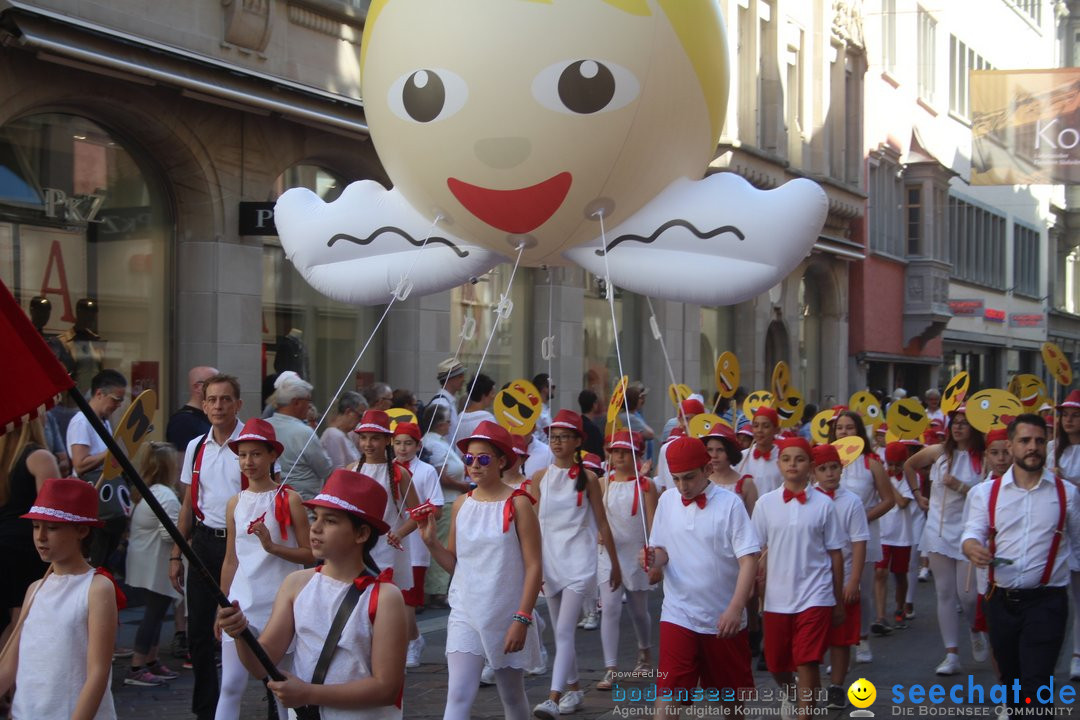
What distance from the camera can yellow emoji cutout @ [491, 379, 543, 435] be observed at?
31.4 ft

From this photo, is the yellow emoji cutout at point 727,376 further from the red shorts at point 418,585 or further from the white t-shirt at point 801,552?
the white t-shirt at point 801,552

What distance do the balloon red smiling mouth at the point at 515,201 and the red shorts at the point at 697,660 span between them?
2.15m

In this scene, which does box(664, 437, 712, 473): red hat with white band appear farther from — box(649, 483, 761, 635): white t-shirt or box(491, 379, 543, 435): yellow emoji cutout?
box(491, 379, 543, 435): yellow emoji cutout

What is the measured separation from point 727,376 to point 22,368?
8434 millimetres

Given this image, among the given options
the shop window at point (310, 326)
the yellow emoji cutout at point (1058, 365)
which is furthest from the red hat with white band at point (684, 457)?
the shop window at point (310, 326)

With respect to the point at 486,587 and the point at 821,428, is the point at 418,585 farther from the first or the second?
the point at 821,428

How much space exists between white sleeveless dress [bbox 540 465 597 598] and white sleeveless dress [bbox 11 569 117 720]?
4147mm

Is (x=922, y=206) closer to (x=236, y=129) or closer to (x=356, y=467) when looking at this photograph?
(x=236, y=129)

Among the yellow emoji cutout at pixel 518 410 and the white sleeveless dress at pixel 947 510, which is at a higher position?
the yellow emoji cutout at pixel 518 410

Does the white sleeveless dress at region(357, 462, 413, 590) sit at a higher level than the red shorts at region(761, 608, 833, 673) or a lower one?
higher

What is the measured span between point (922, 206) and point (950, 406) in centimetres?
2493

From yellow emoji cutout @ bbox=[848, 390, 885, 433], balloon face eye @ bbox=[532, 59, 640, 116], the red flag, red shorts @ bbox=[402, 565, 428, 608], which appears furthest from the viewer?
yellow emoji cutout @ bbox=[848, 390, 885, 433]

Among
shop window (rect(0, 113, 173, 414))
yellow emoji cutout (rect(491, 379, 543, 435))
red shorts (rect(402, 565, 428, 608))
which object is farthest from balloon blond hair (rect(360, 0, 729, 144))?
shop window (rect(0, 113, 173, 414))

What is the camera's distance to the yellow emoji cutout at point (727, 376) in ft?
39.1
